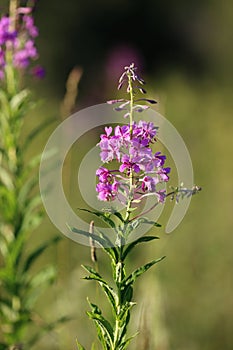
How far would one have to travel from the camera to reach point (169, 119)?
849 centimetres

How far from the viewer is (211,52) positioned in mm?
11445

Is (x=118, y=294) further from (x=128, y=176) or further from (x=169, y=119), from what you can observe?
(x=169, y=119)

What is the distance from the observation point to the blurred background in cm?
424

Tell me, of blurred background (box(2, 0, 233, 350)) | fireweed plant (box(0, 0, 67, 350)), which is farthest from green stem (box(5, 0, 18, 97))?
blurred background (box(2, 0, 233, 350))

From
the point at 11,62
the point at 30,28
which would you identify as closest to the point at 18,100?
the point at 11,62

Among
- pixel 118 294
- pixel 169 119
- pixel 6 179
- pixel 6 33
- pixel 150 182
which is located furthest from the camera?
pixel 169 119

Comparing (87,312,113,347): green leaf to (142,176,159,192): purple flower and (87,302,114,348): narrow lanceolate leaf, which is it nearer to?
(87,302,114,348): narrow lanceolate leaf

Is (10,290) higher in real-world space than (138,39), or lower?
lower

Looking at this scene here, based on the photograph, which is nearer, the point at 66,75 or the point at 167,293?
the point at 167,293

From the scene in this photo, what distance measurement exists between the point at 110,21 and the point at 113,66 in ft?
5.38

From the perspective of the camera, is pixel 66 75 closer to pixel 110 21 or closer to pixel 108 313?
pixel 110 21

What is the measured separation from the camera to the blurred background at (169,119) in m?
4.24

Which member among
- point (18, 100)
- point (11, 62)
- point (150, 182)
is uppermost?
point (11, 62)

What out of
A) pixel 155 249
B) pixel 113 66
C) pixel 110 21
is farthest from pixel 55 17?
pixel 155 249
